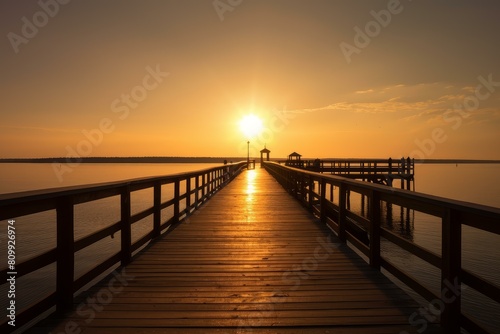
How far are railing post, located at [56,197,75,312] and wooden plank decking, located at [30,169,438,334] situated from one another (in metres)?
0.15

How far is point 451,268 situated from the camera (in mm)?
2740

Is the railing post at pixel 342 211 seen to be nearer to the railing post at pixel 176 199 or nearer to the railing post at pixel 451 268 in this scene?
the railing post at pixel 451 268

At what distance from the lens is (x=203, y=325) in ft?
9.84

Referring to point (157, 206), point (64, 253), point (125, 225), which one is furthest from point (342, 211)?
point (64, 253)

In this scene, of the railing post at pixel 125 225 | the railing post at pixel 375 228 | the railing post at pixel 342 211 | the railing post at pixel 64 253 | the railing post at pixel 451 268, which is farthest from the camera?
the railing post at pixel 342 211

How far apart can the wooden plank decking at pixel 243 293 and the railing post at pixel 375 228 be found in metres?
0.16

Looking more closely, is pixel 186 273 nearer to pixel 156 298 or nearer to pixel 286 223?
pixel 156 298

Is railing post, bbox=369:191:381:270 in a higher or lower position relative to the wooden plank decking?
higher

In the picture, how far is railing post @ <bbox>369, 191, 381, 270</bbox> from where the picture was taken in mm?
4404

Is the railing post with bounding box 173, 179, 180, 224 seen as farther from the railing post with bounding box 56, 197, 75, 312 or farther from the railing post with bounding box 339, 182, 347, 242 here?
the railing post with bounding box 56, 197, 75, 312

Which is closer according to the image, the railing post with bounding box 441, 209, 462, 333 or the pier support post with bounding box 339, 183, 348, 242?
the railing post with bounding box 441, 209, 462, 333

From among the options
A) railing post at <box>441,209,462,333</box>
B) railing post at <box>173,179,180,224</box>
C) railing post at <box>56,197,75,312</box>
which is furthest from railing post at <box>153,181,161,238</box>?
railing post at <box>441,209,462,333</box>

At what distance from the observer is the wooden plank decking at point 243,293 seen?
9.87 ft

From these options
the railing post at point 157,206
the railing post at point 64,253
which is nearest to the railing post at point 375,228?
the railing post at point 64,253
